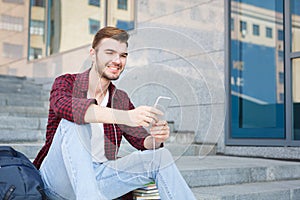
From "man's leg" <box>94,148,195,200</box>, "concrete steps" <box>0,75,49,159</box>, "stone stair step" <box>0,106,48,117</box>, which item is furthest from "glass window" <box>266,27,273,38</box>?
"man's leg" <box>94,148,195,200</box>

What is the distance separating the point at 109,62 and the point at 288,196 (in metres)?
1.85

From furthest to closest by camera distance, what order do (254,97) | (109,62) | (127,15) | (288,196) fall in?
(127,15) → (254,97) → (288,196) → (109,62)

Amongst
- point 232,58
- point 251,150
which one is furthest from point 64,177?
point 232,58

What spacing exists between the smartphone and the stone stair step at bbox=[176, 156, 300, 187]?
101 centimetres

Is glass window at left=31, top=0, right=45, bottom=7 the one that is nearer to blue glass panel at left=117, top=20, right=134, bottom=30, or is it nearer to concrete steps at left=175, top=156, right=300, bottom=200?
blue glass panel at left=117, top=20, right=134, bottom=30

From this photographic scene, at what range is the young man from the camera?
1623 millimetres

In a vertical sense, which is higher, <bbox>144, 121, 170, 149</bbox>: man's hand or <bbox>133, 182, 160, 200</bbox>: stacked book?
<bbox>144, 121, 170, 149</bbox>: man's hand

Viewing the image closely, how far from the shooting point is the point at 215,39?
178 inches

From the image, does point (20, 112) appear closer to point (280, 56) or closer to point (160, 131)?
point (280, 56)

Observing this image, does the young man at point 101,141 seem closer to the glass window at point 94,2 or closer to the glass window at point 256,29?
the glass window at point 256,29

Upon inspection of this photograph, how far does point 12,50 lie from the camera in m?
8.41

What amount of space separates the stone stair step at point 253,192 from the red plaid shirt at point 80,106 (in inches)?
28.1

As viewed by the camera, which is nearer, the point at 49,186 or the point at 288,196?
the point at 49,186

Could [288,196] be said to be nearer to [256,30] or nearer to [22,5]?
[256,30]
